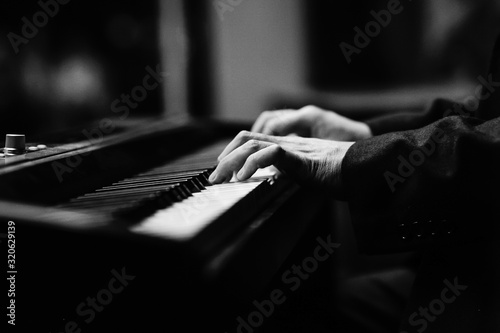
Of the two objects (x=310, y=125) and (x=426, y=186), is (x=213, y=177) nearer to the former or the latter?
(x=426, y=186)

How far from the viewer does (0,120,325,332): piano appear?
0.71 metres

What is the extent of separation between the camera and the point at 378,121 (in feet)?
6.07

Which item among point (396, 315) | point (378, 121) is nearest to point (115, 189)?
point (396, 315)

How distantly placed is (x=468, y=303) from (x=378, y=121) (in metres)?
0.79

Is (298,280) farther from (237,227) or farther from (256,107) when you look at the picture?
(237,227)

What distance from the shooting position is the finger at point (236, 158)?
110 cm
